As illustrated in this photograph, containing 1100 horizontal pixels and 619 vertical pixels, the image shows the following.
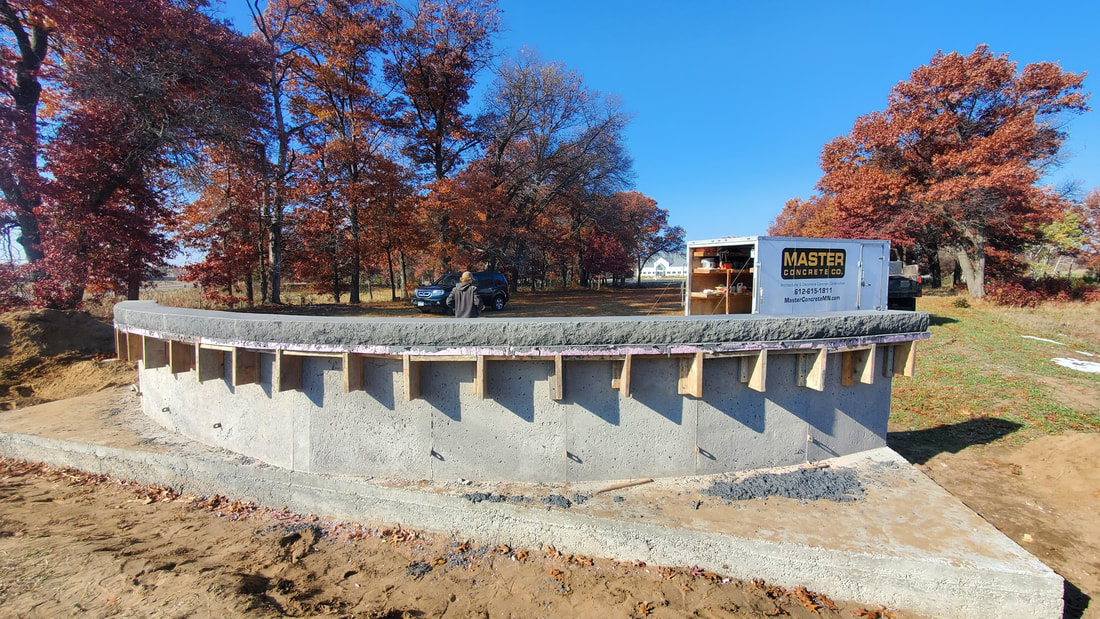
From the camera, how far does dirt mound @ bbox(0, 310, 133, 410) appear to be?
870 cm

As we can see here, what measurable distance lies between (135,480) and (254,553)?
270 cm

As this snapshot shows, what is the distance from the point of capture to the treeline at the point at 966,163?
60.9 feet

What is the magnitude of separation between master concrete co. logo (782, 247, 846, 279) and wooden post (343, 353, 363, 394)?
25.4 feet

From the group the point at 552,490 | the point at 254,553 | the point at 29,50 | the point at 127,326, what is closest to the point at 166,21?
the point at 29,50

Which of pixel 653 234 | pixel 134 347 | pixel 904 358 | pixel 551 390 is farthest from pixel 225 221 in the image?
pixel 653 234

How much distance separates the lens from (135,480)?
5.44 metres

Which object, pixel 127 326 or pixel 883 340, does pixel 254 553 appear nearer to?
pixel 127 326

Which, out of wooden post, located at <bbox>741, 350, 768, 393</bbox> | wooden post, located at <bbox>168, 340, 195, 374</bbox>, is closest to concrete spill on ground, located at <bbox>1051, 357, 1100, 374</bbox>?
wooden post, located at <bbox>741, 350, 768, 393</bbox>

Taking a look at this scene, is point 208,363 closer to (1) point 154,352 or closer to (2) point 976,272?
(1) point 154,352

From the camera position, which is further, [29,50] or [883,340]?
[29,50]

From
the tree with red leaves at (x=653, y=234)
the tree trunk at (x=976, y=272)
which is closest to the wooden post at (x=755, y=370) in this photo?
the tree trunk at (x=976, y=272)

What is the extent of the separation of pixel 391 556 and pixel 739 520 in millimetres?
3161

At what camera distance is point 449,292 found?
16.1m

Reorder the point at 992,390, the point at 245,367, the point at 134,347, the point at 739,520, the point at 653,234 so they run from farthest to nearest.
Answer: the point at 653,234
the point at 992,390
the point at 134,347
the point at 245,367
the point at 739,520
